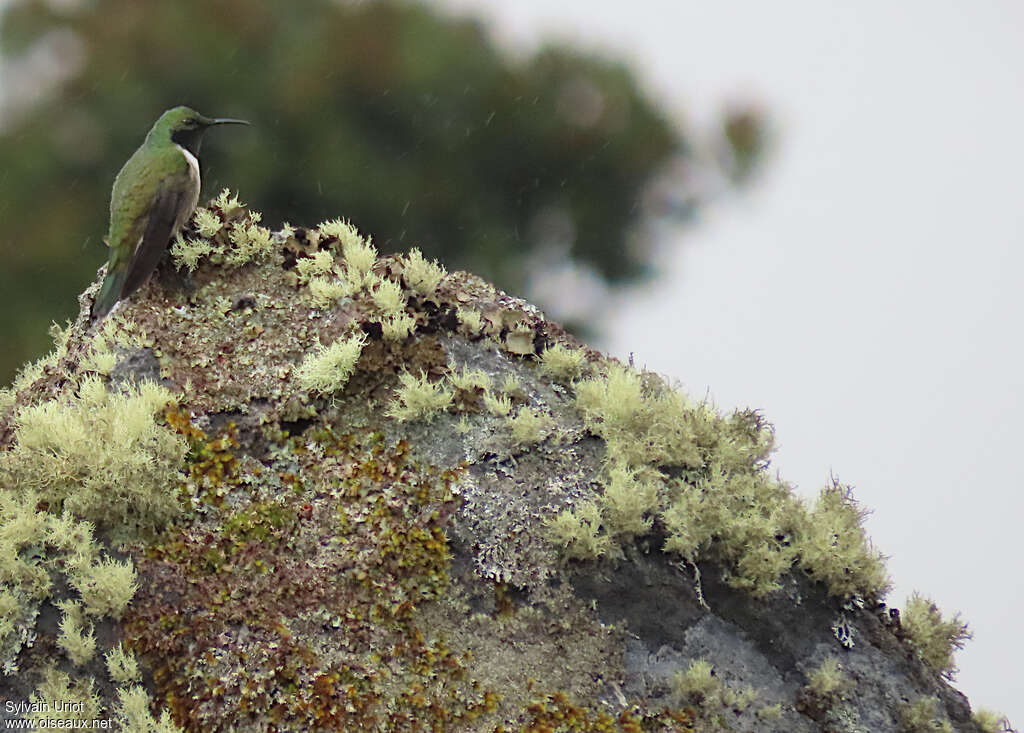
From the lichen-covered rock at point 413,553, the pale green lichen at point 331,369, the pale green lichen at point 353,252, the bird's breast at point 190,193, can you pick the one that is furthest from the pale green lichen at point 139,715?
the bird's breast at point 190,193

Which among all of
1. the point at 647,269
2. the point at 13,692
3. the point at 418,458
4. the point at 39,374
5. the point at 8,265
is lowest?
the point at 13,692

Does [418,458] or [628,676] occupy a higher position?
[418,458]

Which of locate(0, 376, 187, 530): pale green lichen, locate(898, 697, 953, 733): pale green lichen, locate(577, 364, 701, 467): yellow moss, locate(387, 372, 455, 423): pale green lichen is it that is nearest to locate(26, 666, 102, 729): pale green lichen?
locate(0, 376, 187, 530): pale green lichen

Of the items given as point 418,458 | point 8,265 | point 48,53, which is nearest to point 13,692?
point 418,458

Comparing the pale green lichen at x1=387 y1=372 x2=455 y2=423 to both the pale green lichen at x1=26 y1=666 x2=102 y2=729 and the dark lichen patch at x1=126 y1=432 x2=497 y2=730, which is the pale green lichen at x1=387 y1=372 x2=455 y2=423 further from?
the pale green lichen at x1=26 y1=666 x2=102 y2=729

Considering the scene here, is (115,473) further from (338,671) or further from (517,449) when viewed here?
(517,449)

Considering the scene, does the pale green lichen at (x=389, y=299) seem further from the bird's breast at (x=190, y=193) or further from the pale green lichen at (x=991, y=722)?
the pale green lichen at (x=991, y=722)

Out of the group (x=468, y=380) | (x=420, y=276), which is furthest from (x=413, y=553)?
(x=420, y=276)
